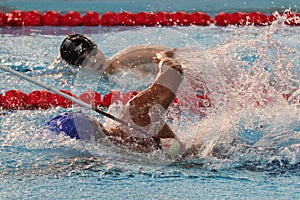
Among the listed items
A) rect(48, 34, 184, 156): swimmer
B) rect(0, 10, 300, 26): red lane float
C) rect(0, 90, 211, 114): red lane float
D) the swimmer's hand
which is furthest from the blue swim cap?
rect(0, 10, 300, 26): red lane float

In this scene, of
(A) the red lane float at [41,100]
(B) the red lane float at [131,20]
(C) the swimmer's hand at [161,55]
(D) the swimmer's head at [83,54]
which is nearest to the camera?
(D) the swimmer's head at [83,54]

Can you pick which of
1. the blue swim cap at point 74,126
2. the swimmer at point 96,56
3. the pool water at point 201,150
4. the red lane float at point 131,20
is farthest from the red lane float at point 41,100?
the red lane float at point 131,20

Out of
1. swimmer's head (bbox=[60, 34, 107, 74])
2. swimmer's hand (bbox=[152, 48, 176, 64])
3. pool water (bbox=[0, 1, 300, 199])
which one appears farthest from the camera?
swimmer's hand (bbox=[152, 48, 176, 64])

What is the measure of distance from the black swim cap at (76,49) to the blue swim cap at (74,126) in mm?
207

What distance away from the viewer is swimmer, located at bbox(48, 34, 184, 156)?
2104 millimetres

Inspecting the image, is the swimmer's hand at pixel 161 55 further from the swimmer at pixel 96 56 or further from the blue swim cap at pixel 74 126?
the blue swim cap at pixel 74 126

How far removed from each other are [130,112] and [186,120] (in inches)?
16.2

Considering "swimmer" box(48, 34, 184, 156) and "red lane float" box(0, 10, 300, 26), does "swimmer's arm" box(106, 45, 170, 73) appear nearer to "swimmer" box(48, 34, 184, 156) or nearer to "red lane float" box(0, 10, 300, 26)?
"swimmer" box(48, 34, 184, 156)

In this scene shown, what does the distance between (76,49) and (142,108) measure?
0.32 metres

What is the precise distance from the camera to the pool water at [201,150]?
1942mm

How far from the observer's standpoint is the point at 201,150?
87.7 inches

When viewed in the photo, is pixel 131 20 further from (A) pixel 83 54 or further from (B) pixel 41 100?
(A) pixel 83 54

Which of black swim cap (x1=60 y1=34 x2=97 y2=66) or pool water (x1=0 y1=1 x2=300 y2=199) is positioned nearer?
pool water (x1=0 y1=1 x2=300 y2=199)

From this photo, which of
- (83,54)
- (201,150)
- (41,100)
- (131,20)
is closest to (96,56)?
(83,54)
